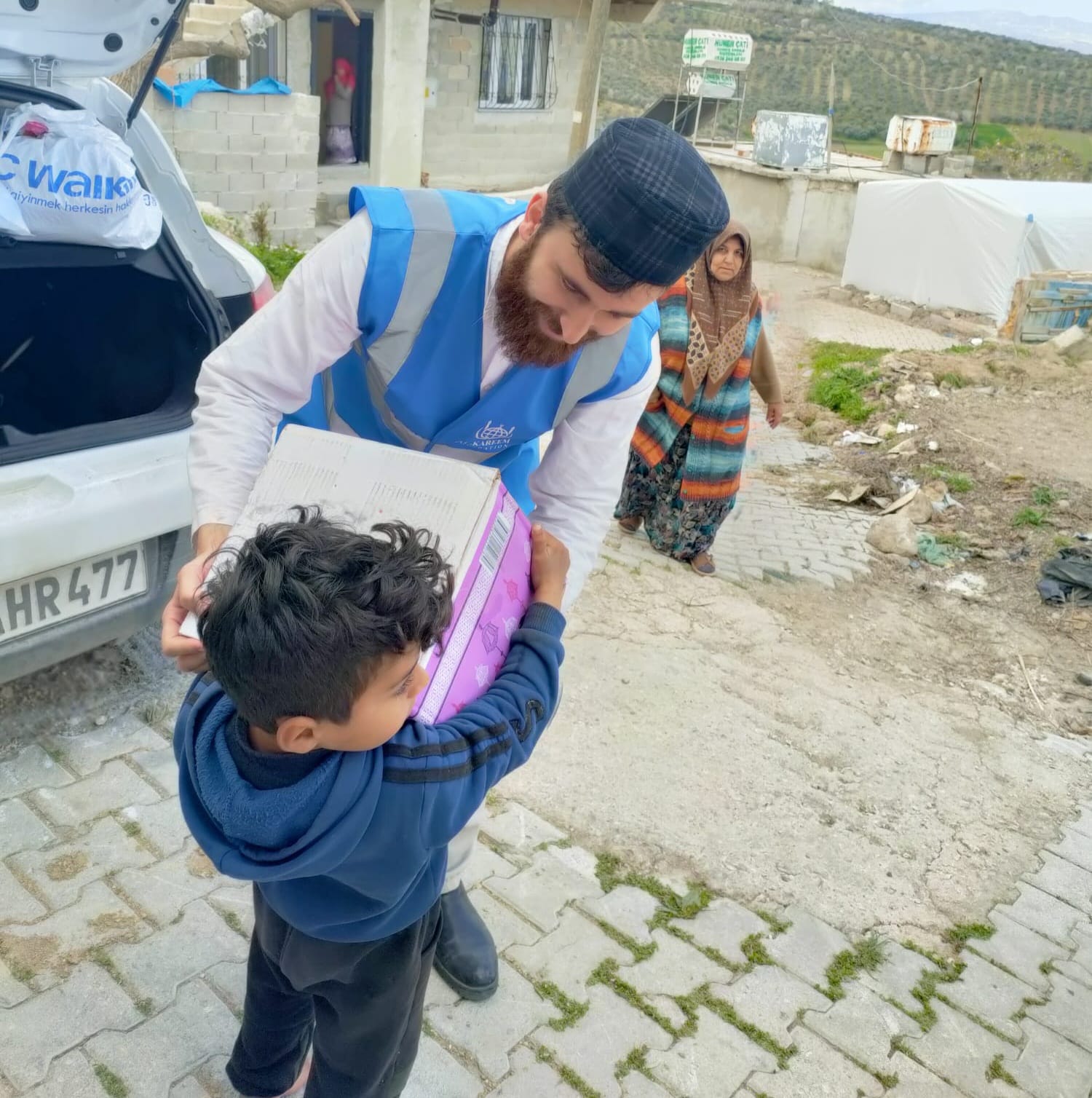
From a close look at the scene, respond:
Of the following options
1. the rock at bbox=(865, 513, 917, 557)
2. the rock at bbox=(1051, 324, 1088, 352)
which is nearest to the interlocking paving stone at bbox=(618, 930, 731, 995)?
the rock at bbox=(865, 513, 917, 557)

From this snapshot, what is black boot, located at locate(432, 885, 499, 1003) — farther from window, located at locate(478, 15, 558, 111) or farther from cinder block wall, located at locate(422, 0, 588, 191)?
window, located at locate(478, 15, 558, 111)

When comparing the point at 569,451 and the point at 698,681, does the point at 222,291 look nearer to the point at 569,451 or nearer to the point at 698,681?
the point at 569,451

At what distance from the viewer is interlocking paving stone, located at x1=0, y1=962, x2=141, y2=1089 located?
5.82ft

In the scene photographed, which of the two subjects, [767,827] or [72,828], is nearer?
[72,828]

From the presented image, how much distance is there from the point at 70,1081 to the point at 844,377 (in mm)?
8854

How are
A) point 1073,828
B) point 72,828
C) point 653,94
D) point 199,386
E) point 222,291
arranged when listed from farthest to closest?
point 653,94
point 1073,828
point 222,291
point 72,828
point 199,386

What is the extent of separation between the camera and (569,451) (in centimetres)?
190

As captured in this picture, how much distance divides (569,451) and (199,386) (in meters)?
0.65

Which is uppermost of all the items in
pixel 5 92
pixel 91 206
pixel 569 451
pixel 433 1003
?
pixel 5 92

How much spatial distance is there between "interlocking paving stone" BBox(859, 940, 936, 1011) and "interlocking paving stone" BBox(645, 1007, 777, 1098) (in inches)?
15.0

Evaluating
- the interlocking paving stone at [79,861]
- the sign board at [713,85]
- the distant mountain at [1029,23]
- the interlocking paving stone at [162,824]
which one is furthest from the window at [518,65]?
the distant mountain at [1029,23]

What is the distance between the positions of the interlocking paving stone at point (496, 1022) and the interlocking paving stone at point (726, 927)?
0.44 m

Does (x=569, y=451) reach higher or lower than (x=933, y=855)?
higher

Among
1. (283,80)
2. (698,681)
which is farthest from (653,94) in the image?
(698,681)
